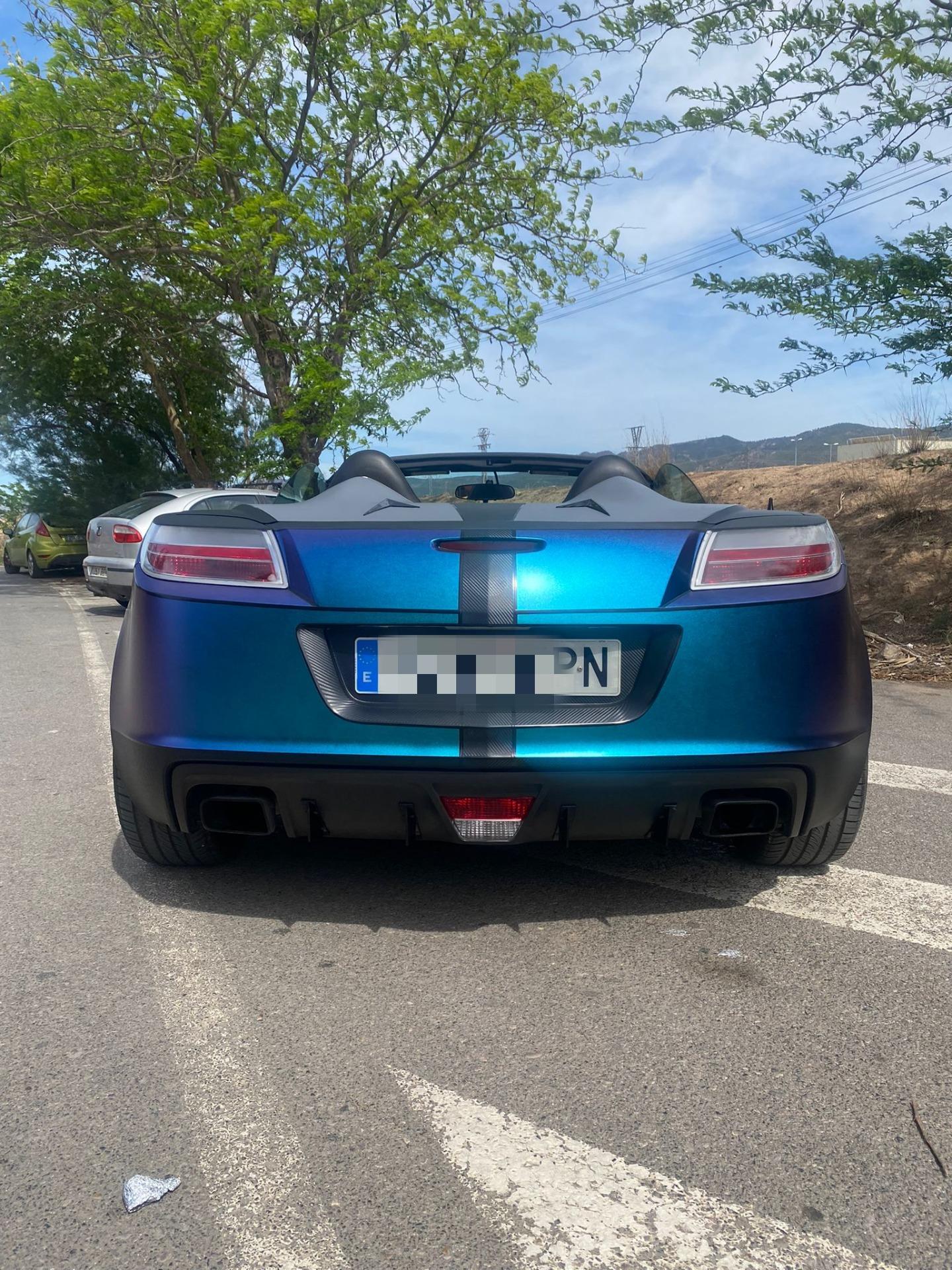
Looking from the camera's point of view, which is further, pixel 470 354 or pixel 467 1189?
pixel 470 354

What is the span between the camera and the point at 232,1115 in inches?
73.7

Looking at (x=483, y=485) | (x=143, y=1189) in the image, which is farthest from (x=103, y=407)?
(x=143, y=1189)

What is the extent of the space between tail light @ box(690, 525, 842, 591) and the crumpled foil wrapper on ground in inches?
65.4

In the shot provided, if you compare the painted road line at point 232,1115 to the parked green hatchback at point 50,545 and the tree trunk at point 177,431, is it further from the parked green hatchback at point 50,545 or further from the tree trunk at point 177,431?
the tree trunk at point 177,431

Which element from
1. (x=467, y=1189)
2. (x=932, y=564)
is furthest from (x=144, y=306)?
(x=467, y=1189)

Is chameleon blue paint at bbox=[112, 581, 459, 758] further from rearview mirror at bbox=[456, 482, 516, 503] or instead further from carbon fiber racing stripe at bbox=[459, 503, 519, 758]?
rearview mirror at bbox=[456, 482, 516, 503]

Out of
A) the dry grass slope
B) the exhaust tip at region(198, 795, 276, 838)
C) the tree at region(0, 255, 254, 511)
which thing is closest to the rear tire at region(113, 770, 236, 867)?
the exhaust tip at region(198, 795, 276, 838)

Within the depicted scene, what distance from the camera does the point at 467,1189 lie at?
65.2 inches

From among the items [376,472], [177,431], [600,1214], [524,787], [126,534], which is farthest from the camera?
[177,431]

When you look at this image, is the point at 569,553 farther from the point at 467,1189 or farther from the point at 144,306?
the point at 144,306

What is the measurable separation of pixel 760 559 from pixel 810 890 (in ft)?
3.56

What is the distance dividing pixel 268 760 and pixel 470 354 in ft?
55.0

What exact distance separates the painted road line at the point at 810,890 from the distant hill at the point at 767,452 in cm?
1208

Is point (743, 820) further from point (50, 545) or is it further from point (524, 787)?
point (50, 545)
